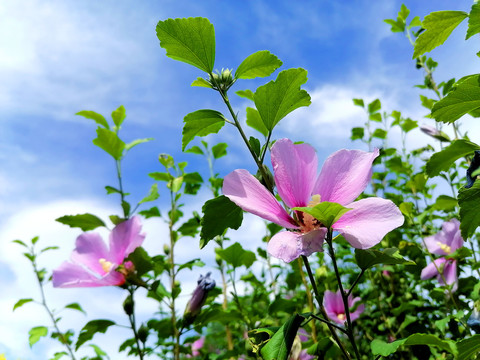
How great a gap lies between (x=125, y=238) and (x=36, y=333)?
1.00m

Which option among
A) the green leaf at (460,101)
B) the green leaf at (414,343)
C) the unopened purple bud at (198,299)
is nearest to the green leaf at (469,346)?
the green leaf at (414,343)

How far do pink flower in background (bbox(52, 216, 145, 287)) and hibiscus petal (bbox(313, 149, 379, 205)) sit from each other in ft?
2.53

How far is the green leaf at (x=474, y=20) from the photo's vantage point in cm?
85

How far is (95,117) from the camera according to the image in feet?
5.51

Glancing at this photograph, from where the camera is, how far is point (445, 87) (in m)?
2.12

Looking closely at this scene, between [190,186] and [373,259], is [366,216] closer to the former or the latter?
[373,259]

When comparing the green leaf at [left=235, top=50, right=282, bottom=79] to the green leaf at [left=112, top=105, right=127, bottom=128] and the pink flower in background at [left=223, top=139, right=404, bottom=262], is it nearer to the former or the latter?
the pink flower in background at [left=223, top=139, right=404, bottom=262]

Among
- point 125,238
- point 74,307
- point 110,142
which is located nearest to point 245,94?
point 110,142

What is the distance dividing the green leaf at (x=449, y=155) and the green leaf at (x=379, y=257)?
1.04 feet

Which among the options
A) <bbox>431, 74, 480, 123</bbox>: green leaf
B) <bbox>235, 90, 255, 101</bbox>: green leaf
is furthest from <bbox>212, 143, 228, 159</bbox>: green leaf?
<bbox>431, 74, 480, 123</bbox>: green leaf

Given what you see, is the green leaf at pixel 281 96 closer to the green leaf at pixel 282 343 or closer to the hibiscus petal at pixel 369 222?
the hibiscus petal at pixel 369 222

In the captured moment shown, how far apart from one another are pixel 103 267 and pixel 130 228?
0.16 metres

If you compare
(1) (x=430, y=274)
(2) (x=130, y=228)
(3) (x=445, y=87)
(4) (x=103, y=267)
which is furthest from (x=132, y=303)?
(3) (x=445, y=87)

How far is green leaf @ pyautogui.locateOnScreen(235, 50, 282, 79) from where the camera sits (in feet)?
3.00
